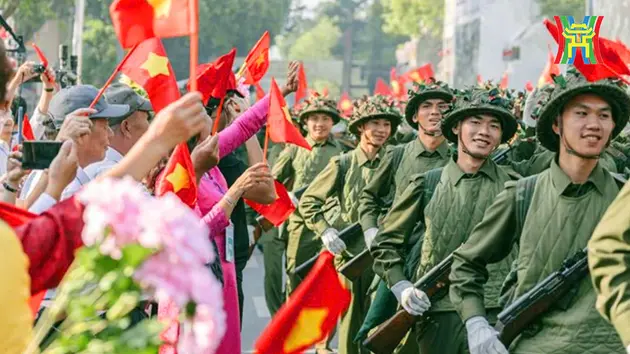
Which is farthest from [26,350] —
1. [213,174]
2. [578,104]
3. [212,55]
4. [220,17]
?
[212,55]

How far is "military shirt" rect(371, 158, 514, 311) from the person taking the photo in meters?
7.15

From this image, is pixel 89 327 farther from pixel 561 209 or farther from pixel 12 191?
pixel 561 209

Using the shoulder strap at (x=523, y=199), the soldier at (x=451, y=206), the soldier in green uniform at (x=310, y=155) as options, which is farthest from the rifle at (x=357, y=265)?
the shoulder strap at (x=523, y=199)

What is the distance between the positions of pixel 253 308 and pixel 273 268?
3.11 ft

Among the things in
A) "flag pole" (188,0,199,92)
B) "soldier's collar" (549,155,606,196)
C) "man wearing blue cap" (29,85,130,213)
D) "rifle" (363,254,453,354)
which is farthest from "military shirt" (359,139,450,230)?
"flag pole" (188,0,199,92)

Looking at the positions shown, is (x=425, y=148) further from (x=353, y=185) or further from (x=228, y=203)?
(x=228, y=203)

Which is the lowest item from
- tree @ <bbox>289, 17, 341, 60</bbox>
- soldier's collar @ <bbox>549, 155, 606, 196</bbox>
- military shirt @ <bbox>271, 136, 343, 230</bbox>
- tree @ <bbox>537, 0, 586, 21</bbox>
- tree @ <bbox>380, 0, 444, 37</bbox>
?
tree @ <bbox>289, 17, 341, 60</bbox>

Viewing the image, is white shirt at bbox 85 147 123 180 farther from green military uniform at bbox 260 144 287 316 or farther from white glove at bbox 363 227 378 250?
green military uniform at bbox 260 144 287 316

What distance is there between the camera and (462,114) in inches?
291

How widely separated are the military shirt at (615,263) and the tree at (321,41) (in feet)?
407

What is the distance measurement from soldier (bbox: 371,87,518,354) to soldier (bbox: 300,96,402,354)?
2.78 meters

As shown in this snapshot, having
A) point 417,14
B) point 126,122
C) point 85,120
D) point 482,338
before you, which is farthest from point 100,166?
point 417,14

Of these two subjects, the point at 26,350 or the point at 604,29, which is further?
the point at 604,29

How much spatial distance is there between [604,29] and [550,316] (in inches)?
465
